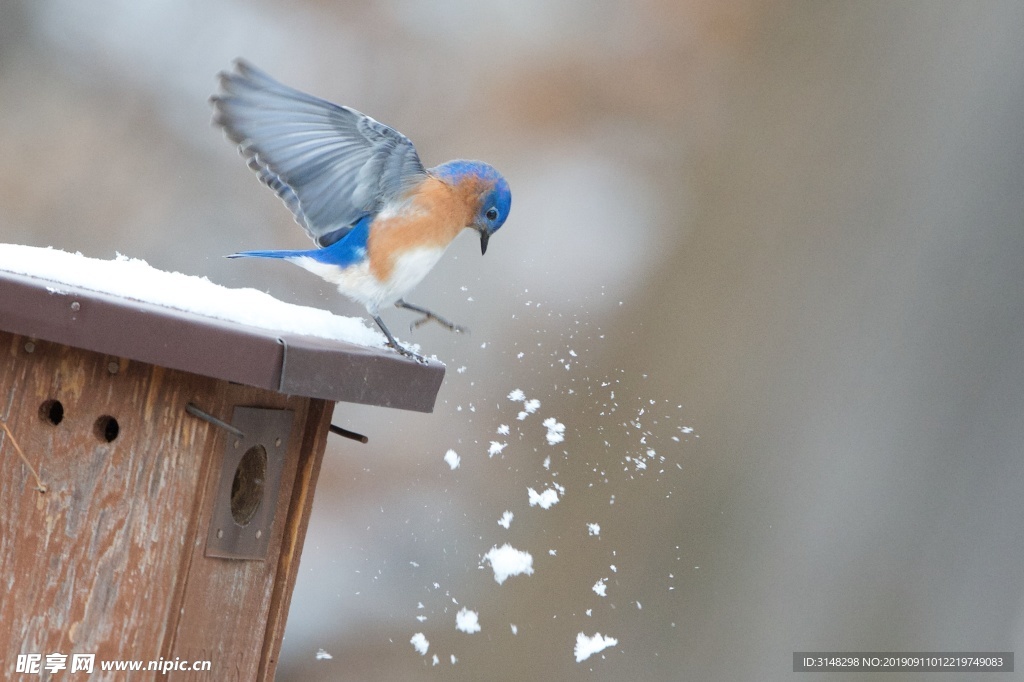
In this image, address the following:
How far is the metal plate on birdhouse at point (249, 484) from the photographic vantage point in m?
1.67

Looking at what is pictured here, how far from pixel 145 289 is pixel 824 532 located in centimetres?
228

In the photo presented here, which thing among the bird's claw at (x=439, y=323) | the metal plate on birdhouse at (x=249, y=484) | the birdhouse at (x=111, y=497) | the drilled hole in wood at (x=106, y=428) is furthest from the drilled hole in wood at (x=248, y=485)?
the bird's claw at (x=439, y=323)

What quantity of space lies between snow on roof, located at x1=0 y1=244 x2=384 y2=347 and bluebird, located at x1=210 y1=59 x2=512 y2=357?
11cm

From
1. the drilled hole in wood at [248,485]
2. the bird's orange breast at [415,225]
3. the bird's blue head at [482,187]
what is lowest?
the drilled hole in wood at [248,485]

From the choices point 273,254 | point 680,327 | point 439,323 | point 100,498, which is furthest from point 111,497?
point 680,327

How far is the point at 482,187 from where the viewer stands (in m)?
2.10

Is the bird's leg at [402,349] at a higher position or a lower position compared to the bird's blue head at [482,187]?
lower

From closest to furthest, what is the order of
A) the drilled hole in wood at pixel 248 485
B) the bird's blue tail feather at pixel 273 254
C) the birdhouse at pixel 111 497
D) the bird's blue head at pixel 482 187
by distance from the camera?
the birdhouse at pixel 111 497
the drilled hole in wood at pixel 248 485
the bird's blue tail feather at pixel 273 254
the bird's blue head at pixel 482 187

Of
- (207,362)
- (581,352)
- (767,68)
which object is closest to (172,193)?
(581,352)

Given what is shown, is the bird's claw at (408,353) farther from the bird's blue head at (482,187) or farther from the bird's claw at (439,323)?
the bird's blue head at (482,187)

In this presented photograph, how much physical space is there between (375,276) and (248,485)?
470 millimetres

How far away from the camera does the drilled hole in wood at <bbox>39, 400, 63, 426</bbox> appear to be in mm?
1632

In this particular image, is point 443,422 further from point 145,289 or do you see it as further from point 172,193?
point 145,289

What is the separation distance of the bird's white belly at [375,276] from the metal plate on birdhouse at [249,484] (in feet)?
1.07
